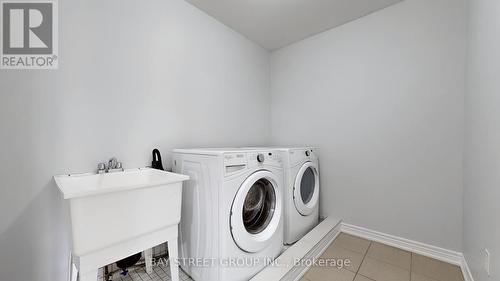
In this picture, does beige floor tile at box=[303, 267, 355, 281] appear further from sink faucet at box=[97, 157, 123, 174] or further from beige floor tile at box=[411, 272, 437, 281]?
sink faucet at box=[97, 157, 123, 174]

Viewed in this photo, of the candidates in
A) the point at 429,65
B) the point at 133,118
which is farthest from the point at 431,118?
the point at 133,118

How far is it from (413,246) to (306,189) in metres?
0.98

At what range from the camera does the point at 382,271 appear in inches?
56.1

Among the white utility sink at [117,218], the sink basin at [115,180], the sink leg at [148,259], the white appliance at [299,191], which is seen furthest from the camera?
the white appliance at [299,191]

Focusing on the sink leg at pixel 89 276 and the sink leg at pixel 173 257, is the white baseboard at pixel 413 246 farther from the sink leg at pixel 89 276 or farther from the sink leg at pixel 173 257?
the sink leg at pixel 89 276

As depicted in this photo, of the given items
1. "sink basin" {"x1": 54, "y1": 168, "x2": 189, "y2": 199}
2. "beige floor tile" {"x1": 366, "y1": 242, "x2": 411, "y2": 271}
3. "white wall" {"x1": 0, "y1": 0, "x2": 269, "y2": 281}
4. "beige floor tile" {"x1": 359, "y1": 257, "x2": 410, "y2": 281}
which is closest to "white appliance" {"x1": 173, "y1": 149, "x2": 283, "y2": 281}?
"sink basin" {"x1": 54, "y1": 168, "x2": 189, "y2": 199}

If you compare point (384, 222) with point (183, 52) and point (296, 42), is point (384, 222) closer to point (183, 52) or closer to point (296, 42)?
point (296, 42)

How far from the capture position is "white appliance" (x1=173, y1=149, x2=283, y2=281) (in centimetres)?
114

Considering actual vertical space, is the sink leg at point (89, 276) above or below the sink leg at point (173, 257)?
above

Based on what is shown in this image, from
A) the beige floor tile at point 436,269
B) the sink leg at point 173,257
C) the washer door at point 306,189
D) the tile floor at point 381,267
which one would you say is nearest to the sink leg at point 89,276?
the sink leg at point 173,257

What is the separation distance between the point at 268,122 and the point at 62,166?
2.10 m

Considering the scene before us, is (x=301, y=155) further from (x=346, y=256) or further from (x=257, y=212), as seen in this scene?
(x=346, y=256)

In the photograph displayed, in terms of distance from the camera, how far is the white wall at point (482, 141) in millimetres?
905

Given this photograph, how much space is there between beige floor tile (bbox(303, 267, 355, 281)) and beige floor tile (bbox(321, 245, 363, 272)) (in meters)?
0.08
